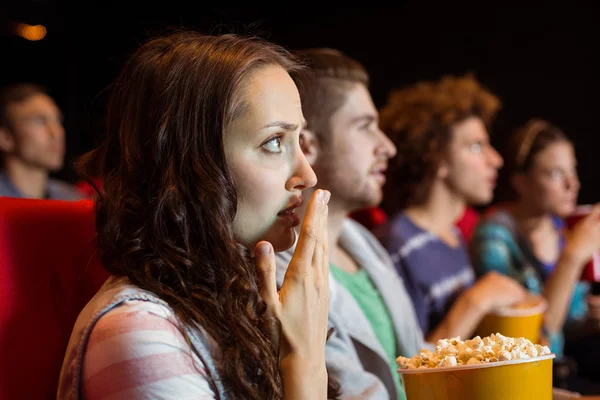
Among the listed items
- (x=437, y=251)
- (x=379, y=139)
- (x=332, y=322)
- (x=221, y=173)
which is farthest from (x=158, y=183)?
(x=437, y=251)

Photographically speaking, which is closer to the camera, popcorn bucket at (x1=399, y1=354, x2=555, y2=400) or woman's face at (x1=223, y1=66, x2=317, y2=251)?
popcorn bucket at (x1=399, y1=354, x2=555, y2=400)

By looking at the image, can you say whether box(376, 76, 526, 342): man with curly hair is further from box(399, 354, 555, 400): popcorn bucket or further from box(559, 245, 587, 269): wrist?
box(399, 354, 555, 400): popcorn bucket

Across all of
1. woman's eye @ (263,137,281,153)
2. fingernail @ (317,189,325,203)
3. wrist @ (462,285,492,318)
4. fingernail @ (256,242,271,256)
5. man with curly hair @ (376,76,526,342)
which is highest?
woman's eye @ (263,137,281,153)

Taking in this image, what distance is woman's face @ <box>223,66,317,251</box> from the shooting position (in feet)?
3.10

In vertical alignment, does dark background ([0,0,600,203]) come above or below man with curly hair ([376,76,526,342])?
Answer: above

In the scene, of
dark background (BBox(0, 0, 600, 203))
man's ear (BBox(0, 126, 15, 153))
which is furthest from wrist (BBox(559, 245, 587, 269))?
man's ear (BBox(0, 126, 15, 153))

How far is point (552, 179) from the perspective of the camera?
8.93 feet

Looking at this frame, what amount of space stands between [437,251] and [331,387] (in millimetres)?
1142

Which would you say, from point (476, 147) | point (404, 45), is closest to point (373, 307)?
point (476, 147)

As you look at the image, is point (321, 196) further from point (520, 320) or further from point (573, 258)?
point (573, 258)

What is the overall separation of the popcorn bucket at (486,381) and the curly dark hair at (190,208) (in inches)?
7.2

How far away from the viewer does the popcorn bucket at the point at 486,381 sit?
2.71ft

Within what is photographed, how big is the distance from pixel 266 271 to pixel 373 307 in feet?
2.68

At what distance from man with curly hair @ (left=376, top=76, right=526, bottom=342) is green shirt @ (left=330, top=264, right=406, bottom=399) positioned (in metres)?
0.39
